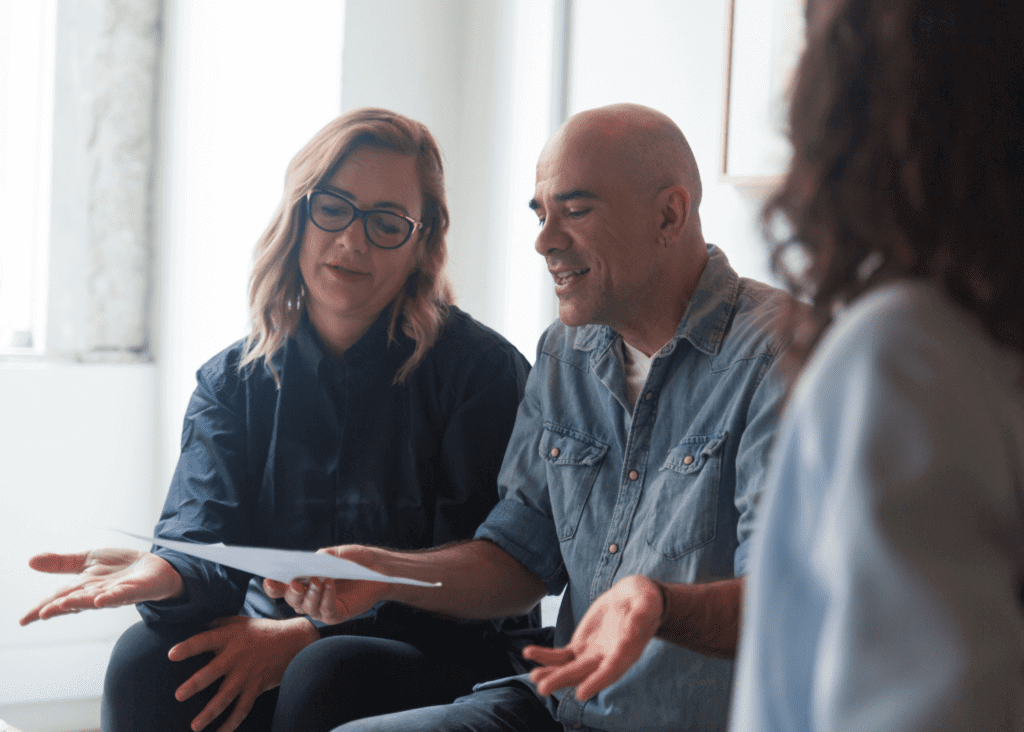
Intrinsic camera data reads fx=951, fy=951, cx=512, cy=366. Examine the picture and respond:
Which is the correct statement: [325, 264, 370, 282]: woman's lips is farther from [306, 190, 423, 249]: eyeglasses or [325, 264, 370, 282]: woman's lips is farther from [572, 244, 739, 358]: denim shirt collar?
[572, 244, 739, 358]: denim shirt collar

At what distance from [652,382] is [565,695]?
423mm

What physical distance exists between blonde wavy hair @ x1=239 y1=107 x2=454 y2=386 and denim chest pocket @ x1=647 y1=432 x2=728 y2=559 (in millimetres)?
525

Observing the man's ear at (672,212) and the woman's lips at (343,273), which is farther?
the woman's lips at (343,273)

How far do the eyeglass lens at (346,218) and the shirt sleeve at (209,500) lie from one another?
0.30 metres

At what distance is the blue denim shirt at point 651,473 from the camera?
3.76ft

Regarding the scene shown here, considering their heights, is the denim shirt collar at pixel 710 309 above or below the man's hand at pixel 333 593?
above

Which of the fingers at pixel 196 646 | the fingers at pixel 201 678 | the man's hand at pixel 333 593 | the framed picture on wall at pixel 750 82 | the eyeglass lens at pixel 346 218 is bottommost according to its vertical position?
the fingers at pixel 201 678

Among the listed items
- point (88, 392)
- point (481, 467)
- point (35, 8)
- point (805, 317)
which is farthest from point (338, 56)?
point (805, 317)

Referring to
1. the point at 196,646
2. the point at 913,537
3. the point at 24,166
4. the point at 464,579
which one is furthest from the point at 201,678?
the point at 24,166

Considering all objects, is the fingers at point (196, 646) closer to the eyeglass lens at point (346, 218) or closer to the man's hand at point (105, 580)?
the man's hand at point (105, 580)

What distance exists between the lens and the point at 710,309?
1282 millimetres

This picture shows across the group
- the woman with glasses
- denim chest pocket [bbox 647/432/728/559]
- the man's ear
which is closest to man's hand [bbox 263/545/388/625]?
the woman with glasses

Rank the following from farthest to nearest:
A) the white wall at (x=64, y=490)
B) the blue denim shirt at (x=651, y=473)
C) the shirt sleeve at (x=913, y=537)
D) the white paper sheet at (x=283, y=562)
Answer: the white wall at (x=64, y=490) < the blue denim shirt at (x=651, y=473) < the white paper sheet at (x=283, y=562) < the shirt sleeve at (x=913, y=537)

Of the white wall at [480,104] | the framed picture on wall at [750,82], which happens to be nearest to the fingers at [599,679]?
the framed picture on wall at [750,82]
